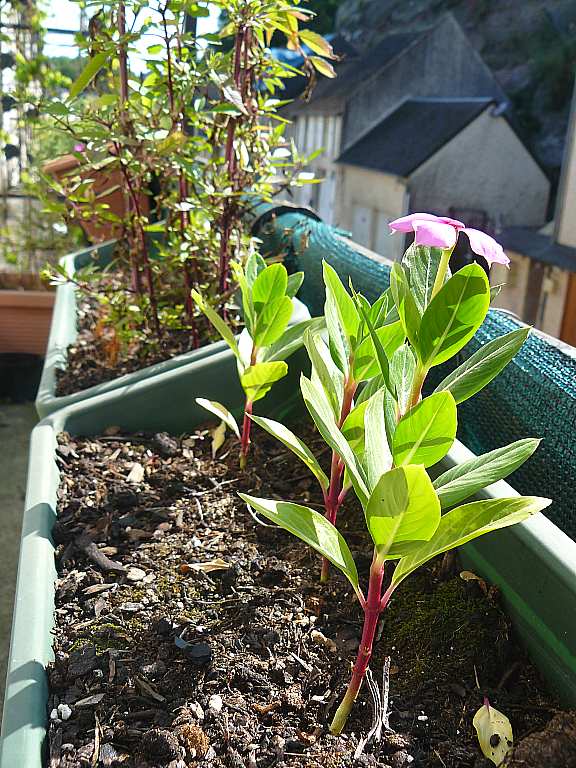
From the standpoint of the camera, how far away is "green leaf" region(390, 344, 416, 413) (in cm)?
76

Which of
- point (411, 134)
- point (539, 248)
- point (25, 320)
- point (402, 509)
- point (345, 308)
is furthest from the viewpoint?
point (411, 134)

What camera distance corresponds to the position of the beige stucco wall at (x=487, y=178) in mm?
9953

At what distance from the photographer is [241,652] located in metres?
0.79

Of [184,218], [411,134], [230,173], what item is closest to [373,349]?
[230,173]

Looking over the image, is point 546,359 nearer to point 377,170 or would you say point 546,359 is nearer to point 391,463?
point 391,463

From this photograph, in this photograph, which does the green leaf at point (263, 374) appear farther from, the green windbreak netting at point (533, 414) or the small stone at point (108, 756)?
the small stone at point (108, 756)

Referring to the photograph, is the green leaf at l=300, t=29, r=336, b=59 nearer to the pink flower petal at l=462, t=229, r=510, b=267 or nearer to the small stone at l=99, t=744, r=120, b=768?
the pink flower petal at l=462, t=229, r=510, b=267

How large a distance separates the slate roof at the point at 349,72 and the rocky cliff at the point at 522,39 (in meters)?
1.06

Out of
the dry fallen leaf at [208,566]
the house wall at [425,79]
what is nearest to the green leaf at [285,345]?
the dry fallen leaf at [208,566]

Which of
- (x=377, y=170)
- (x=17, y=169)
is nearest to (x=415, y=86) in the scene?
(x=377, y=170)

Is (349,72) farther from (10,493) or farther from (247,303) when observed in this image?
(247,303)

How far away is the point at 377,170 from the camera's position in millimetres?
10078

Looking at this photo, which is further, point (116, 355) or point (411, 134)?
point (411, 134)

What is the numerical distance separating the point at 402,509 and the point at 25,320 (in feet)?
9.19
